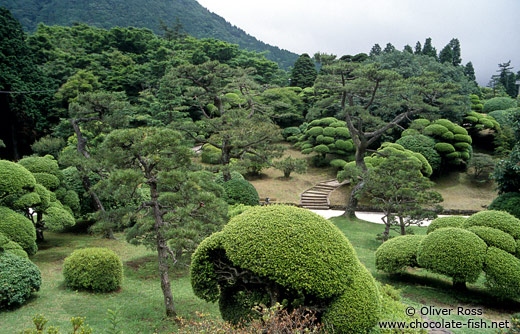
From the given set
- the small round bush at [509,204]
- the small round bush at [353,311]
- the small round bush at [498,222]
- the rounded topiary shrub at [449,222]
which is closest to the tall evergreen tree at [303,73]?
the small round bush at [509,204]

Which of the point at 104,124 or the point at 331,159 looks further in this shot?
the point at 331,159

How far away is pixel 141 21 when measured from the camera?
218ft

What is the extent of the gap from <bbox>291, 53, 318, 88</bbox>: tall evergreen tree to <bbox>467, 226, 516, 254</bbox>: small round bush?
2562cm

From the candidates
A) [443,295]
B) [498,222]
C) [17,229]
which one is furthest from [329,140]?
[17,229]

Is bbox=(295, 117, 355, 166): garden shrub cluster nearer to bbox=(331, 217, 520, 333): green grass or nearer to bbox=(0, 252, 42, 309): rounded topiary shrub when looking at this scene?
bbox=(331, 217, 520, 333): green grass

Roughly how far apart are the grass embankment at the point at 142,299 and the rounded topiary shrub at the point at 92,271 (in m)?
0.18

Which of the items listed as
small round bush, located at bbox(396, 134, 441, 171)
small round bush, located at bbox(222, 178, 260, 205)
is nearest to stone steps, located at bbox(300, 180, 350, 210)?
small round bush, located at bbox(222, 178, 260, 205)

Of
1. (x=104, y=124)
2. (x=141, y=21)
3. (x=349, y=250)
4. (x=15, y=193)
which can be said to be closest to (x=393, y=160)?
(x=349, y=250)

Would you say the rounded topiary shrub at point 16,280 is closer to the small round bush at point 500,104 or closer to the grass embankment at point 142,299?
the grass embankment at point 142,299

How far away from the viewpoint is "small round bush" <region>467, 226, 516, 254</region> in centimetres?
646

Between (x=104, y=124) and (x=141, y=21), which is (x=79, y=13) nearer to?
(x=141, y=21)

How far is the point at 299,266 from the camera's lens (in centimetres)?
368

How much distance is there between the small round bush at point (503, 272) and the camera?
608 centimetres

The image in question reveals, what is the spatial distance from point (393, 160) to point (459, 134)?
10193 millimetres
